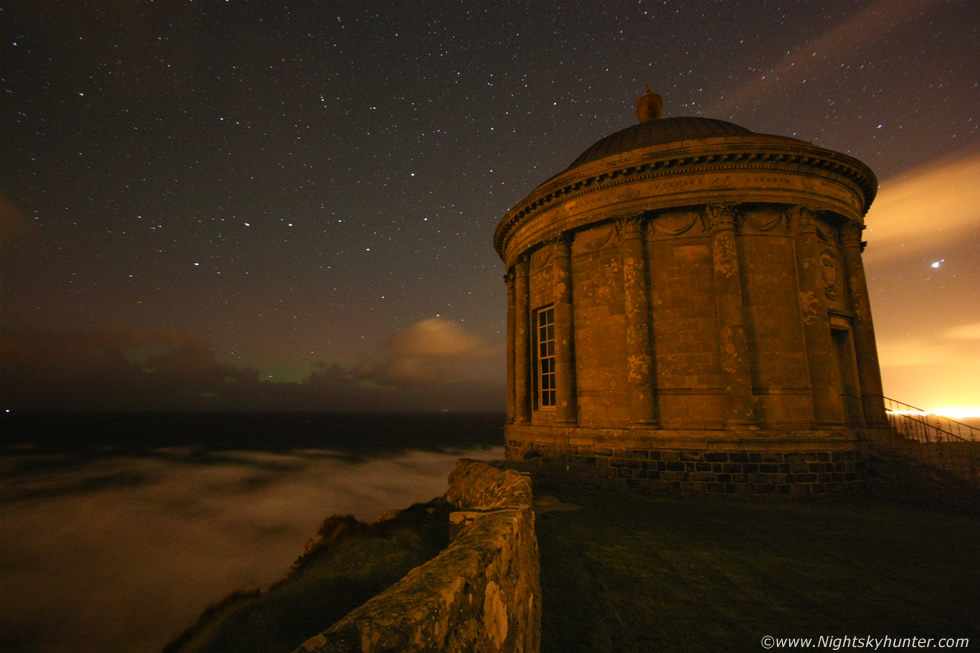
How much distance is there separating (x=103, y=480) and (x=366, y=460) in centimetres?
2026

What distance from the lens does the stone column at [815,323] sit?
11617 millimetres

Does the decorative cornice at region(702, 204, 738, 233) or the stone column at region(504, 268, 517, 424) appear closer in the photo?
the decorative cornice at region(702, 204, 738, 233)

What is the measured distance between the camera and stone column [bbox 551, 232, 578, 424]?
45.0ft

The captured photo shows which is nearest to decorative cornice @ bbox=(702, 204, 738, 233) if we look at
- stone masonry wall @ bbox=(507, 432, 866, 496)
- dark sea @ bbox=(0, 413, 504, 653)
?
stone masonry wall @ bbox=(507, 432, 866, 496)

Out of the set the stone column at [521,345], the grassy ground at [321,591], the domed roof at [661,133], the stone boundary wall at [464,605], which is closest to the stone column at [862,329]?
the domed roof at [661,133]

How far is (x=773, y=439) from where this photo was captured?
436 inches

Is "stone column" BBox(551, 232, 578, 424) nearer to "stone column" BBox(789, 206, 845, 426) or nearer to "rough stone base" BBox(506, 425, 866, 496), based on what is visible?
"rough stone base" BBox(506, 425, 866, 496)

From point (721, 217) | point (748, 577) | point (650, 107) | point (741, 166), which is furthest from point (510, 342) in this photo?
point (748, 577)

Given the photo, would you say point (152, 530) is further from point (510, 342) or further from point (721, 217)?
point (721, 217)

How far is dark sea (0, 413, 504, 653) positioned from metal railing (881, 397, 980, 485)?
54.3ft

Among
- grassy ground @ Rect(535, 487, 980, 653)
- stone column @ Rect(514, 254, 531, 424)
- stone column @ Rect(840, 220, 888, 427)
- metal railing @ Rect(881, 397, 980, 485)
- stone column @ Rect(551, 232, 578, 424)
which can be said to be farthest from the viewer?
stone column @ Rect(514, 254, 531, 424)

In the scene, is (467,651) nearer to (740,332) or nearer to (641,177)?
(740,332)

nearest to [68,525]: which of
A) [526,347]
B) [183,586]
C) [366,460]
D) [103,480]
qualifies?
[183,586]

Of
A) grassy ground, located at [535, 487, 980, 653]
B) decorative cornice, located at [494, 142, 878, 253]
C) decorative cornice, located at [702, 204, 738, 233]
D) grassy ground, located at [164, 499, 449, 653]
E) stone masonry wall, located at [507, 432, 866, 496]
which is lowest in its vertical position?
grassy ground, located at [164, 499, 449, 653]
